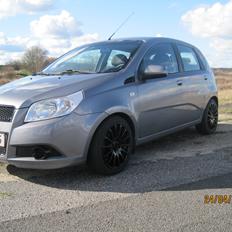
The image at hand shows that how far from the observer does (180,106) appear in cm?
682

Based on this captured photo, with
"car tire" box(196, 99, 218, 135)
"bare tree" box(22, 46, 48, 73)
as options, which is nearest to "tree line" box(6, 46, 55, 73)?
"bare tree" box(22, 46, 48, 73)

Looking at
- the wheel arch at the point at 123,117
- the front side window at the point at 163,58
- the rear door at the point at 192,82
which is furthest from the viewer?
the rear door at the point at 192,82

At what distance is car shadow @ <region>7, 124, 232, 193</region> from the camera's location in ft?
16.2

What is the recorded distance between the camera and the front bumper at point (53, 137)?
473 cm

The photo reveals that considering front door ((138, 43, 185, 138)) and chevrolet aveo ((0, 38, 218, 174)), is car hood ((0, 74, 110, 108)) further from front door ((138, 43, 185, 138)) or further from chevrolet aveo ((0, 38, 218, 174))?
front door ((138, 43, 185, 138))

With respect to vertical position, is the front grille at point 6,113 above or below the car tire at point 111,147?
above

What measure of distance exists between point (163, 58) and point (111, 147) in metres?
1.98

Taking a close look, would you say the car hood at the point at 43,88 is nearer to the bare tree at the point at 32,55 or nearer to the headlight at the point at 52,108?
the headlight at the point at 52,108

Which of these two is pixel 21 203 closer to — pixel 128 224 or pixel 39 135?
pixel 39 135

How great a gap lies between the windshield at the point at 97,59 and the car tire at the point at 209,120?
230cm

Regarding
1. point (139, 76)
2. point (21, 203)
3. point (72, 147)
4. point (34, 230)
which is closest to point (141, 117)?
point (139, 76)

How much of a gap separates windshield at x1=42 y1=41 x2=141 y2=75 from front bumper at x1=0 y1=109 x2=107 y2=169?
3.79 feet
